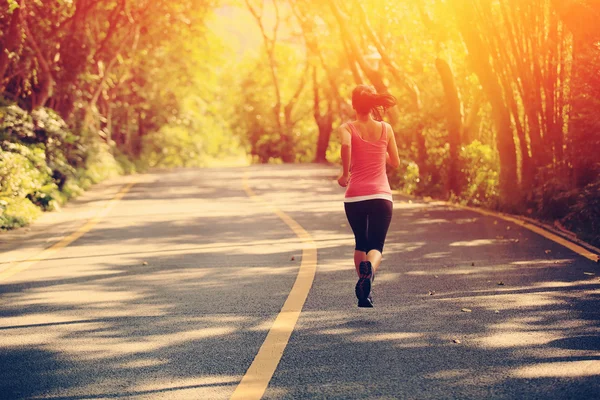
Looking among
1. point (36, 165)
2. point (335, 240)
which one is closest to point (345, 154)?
point (335, 240)

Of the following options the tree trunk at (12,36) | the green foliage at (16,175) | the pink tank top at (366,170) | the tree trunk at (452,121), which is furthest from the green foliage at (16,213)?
the tree trunk at (452,121)

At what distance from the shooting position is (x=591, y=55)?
40.5 ft

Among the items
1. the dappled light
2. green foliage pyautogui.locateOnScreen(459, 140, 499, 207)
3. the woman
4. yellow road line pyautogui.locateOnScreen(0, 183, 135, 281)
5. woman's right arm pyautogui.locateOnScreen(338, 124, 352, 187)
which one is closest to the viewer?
the dappled light

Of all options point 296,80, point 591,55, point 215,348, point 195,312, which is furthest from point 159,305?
point 296,80

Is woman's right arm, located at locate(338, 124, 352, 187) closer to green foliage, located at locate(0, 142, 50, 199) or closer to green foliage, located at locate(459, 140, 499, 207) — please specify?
green foliage, located at locate(0, 142, 50, 199)

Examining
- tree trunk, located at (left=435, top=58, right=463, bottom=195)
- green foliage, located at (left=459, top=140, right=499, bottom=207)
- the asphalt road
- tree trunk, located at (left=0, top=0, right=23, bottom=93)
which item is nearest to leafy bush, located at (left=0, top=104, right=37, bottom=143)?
tree trunk, located at (left=0, top=0, right=23, bottom=93)

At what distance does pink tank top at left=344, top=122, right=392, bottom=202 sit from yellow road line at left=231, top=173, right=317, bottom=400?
3.58ft

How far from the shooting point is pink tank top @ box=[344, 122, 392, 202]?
7.75 m

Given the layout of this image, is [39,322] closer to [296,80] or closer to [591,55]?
Result: [591,55]

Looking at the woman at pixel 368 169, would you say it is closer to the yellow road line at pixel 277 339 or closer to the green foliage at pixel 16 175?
the yellow road line at pixel 277 339

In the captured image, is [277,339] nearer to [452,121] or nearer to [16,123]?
[452,121]

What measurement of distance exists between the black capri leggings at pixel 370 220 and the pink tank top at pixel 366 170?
0.06 m

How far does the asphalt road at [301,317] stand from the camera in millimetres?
5617

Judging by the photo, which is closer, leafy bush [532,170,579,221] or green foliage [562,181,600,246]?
green foliage [562,181,600,246]
